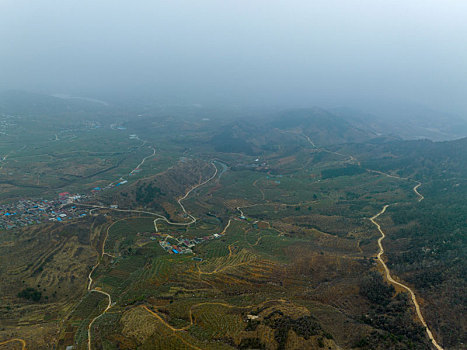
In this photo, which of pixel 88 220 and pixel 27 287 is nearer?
pixel 27 287

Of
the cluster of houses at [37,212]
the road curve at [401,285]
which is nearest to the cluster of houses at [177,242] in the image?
the cluster of houses at [37,212]

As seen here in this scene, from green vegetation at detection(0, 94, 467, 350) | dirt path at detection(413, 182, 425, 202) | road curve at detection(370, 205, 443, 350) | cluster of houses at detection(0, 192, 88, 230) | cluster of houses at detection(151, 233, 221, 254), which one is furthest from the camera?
dirt path at detection(413, 182, 425, 202)

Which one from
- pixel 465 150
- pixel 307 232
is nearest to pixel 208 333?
pixel 307 232

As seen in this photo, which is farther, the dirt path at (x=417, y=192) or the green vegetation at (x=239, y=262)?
the dirt path at (x=417, y=192)

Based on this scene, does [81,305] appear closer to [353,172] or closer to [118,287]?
[118,287]

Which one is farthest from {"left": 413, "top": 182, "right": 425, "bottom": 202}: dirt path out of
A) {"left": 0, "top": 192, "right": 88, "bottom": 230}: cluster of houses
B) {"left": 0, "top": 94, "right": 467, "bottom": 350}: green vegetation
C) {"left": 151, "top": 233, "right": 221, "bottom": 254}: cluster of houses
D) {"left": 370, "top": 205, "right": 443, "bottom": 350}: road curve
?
{"left": 0, "top": 192, "right": 88, "bottom": 230}: cluster of houses

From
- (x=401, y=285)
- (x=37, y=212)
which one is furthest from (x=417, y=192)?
(x=37, y=212)

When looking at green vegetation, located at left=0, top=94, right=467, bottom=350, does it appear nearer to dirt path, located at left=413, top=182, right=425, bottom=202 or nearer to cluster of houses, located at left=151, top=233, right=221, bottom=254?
cluster of houses, located at left=151, top=233, right=221, bottom=254

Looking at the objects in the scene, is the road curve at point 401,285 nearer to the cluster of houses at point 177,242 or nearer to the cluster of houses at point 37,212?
the cluster of houses at point 177,242
